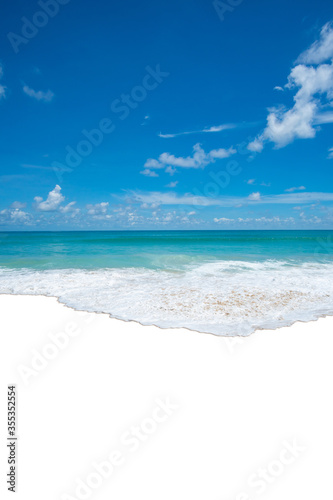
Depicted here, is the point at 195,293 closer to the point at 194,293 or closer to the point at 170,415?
the point at 194,293

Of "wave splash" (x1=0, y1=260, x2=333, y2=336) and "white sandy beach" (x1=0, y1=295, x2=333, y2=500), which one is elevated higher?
"wave splash" (x1=0, y1=260, x2=333, y2=336)

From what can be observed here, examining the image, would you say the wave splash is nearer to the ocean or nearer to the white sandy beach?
the ocean

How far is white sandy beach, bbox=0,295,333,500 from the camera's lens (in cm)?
284

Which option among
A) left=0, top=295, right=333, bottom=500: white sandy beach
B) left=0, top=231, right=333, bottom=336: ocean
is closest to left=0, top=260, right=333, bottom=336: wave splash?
left=0, top=231, right=333, bottom=336: ocean

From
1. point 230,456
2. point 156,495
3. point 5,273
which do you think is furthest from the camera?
point 5,273

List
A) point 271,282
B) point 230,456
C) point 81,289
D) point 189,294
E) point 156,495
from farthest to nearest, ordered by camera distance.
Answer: point 271,282, point 81,289, point 189,294, point 230,456, point 156,495

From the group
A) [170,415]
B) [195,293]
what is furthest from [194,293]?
[170,415]

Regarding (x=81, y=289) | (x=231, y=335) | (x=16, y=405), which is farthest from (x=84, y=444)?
(x=81, y=289)

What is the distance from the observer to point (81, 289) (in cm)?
955

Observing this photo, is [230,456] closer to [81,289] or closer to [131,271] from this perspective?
[81,289]

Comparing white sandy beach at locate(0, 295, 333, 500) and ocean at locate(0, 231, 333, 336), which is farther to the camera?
ocean at locate(0, 231, 333, 336)

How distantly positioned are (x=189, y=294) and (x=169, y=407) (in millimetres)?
5145

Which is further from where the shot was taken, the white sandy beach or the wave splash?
the wave splash

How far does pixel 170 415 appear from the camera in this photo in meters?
3.62
